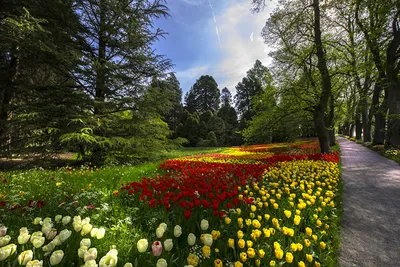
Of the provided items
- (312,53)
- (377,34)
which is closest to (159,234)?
(312,53)

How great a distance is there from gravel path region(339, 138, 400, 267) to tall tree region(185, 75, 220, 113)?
4755 centimetres

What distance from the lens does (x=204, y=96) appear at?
53875mm

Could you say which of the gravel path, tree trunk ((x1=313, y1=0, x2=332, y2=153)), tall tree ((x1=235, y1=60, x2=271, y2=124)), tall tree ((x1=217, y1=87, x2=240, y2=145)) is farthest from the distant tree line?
tall tree ((x1=235, y1=60, x2=271, y2=124))

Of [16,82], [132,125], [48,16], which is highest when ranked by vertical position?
[48,16]

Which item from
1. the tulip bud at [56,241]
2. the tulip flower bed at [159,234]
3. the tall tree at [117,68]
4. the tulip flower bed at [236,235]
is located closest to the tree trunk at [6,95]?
the tall tree at [117,68]

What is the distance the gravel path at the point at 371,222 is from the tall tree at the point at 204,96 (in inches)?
1872

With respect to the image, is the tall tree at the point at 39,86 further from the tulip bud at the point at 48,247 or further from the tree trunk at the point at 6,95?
the tulip bud at the point at 48,247

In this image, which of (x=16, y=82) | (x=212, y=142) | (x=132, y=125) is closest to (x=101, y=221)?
(x=132, y=125)

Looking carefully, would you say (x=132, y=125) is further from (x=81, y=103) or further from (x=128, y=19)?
(x=128, y=19)

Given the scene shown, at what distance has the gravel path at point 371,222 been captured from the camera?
254cm

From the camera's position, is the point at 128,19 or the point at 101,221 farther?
the point at 128,19

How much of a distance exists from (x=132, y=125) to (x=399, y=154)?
1268cm

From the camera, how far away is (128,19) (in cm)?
950

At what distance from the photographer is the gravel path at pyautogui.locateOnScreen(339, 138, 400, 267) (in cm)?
254
